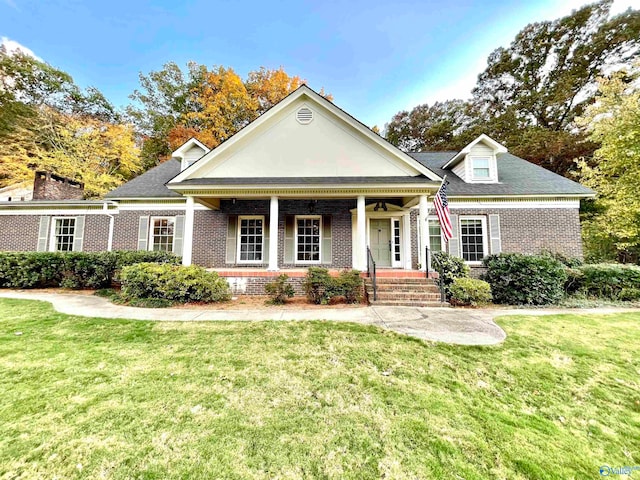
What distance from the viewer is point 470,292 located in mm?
7590

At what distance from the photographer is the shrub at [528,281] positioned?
25.8 feet

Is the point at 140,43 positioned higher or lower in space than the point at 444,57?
higher

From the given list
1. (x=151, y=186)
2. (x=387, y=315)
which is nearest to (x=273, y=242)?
(x=387, y=315)

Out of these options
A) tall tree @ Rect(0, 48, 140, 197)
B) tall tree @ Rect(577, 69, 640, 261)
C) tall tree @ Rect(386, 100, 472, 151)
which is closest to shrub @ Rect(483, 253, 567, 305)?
tall tree @ Rect(577, 69, 640, 261)

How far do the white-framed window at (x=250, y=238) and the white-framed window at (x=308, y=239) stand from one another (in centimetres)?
154

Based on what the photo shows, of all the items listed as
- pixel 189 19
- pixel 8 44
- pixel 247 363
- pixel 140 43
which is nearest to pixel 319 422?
pixel 247 363

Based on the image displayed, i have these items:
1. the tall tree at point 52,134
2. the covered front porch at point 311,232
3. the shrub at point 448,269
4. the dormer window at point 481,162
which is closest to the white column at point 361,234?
the covered front porch at point 311,232

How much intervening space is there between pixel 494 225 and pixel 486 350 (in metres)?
7.99

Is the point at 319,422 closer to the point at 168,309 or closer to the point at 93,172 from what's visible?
the point at 168,309

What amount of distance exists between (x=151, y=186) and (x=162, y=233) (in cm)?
228

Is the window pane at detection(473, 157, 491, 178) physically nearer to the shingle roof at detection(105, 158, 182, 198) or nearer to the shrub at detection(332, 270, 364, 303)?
the shrub at detection(332, 270, 364, 303)

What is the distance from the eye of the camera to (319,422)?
99.7 inches

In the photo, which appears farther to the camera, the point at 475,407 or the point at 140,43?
the point at 140,43

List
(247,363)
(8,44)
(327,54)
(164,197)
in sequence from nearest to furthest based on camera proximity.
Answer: (247,363) → (164,197) → (327,54) → (8,44)
